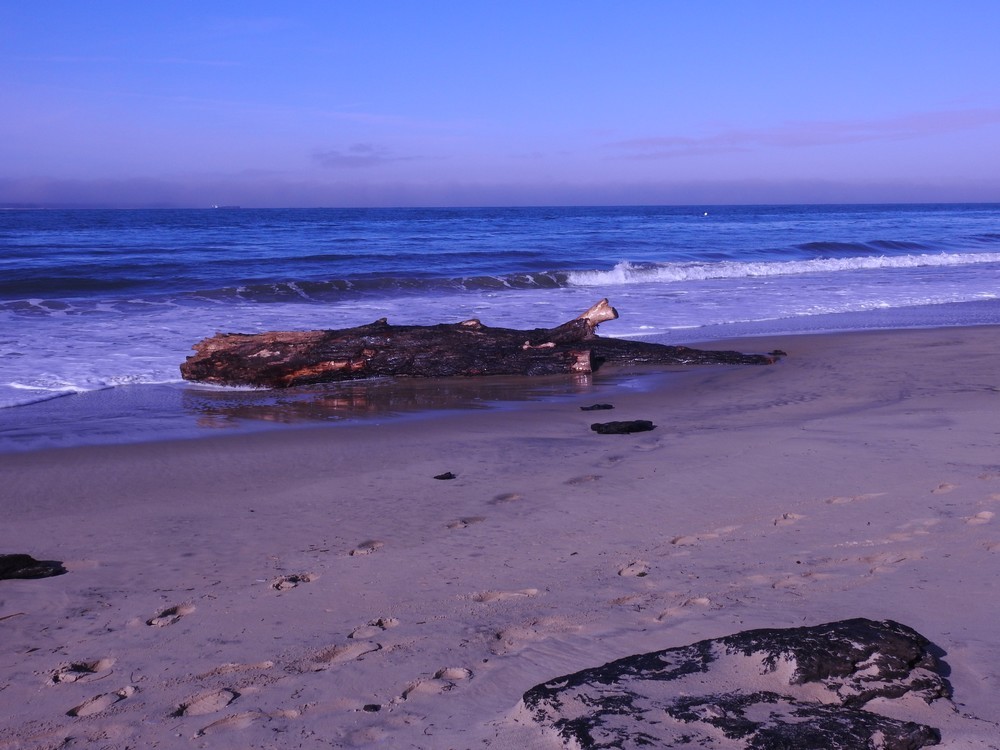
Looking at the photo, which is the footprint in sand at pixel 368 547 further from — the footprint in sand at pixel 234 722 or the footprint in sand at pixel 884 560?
the footprint in sand at pixel 884 560

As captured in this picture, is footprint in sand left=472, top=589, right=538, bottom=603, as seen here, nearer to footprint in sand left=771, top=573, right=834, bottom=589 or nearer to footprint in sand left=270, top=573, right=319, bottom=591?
footprint in sand left=270, top=573, right=319, bottom=591

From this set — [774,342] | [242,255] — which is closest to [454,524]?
[774,342]

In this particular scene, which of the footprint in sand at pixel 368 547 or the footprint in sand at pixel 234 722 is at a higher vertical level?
the footprint in sand at pixel 234 722

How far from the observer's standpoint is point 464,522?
4508 millimetres

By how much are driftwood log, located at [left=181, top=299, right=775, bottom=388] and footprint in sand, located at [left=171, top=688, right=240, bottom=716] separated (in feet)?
20.0

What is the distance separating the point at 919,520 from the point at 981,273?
23.4 metres

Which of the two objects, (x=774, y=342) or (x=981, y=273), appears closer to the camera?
(x=774, y=342)

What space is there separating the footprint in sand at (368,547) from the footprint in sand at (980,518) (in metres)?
2.81

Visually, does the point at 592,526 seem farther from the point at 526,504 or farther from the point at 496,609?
the point at 496,609

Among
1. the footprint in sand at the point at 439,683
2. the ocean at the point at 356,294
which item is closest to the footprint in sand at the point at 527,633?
the footprint in sand at the point at 439,683

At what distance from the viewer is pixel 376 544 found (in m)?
4.20

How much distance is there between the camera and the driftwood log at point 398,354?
877cm

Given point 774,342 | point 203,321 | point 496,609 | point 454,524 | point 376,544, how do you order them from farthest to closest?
1. point 203,321
2. point 774,342
3. point 454,524
4. point 376,544
5. point 496,609

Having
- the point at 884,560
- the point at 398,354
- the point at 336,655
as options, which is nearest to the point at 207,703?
the point at 336,655
